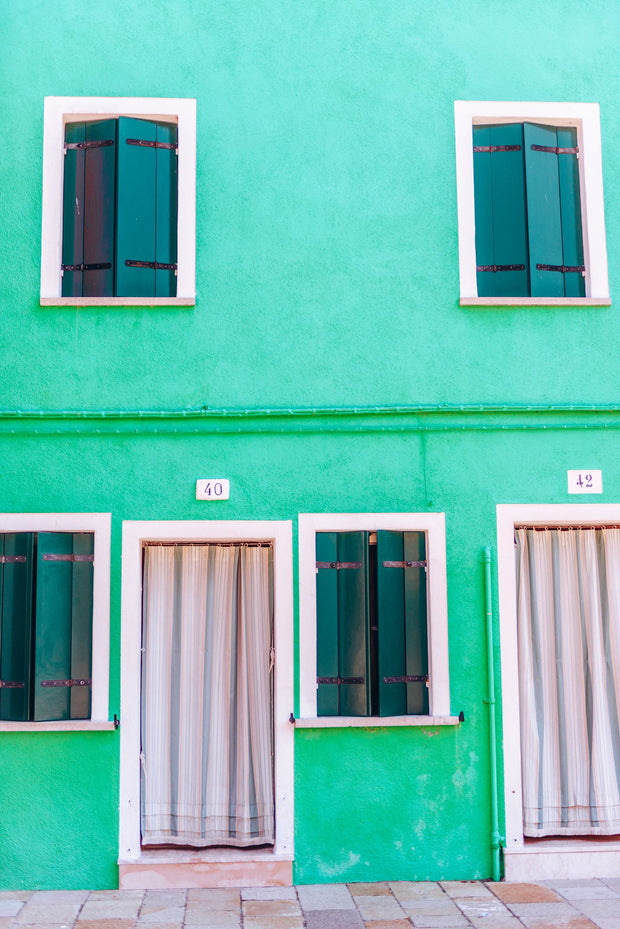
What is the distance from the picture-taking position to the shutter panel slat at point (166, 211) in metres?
6.89

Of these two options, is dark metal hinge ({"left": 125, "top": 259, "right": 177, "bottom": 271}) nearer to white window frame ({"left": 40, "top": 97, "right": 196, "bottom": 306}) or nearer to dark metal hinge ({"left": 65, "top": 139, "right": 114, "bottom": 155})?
white window frame ({"left": 40, "top": 97, "right": 196, "bottom": 306})

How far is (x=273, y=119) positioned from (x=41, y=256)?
1.91 m

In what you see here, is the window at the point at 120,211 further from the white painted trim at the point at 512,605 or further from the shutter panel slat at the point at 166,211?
the white painted trim at the point at 512,605

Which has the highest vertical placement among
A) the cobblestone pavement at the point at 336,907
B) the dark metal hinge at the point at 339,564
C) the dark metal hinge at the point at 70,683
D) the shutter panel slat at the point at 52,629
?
the dark metal hinge at the point at 339,564

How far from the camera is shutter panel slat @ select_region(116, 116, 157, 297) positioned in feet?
22.4

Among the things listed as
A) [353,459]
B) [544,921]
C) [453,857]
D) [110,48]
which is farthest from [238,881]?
[110,48]

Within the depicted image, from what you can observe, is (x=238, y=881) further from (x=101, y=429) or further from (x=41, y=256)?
(x=41, y=256)

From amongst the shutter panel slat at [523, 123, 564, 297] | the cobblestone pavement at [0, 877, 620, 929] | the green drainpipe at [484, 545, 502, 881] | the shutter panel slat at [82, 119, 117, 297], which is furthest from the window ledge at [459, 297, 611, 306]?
the cobblestone pavement at [0, 877, 620, 929]

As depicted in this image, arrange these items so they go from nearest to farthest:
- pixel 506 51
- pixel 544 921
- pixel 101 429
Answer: pixel 544 921 → pixel 101 429 → pixel 506 51

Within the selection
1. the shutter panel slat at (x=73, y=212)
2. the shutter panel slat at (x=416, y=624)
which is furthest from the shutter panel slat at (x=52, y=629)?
the shutter panel slat at (x=416, y=624)

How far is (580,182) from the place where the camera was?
7.23 metres

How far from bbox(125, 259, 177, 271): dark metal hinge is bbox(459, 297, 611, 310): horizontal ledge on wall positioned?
205 cm

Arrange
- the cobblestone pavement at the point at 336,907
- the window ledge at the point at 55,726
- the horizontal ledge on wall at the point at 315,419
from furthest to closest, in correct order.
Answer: the horizontal ledge on wall at the point at 315,419, the window ledge at the point at 55,726, the cobblestone pavement at the point at 336,907

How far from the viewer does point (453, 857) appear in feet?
21.5
